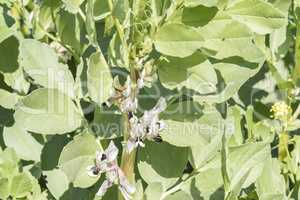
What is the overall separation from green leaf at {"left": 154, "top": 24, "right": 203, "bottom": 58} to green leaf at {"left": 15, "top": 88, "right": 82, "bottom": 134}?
9.0 inches

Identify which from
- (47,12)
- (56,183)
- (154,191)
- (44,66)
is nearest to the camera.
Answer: (154,191)

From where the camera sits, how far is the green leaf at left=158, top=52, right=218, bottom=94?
1120 millimetres

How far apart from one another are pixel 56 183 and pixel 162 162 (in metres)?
0.28

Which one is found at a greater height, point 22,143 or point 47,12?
point 47,12

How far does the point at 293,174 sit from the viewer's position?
141cm

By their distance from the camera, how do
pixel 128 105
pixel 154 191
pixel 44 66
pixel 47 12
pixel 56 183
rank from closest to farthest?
pixel 128 105, pixel 154 191, pixel 44 66, pixel 56 183, pixel 47 12

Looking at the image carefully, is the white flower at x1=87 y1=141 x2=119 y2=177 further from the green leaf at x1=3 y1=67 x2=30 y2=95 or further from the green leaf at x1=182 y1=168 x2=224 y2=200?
the green leaf at x1=3 y1=67 x2=30 y2=95

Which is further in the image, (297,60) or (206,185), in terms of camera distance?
(297,60)

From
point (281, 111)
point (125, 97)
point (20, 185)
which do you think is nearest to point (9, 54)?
point (20, 185)

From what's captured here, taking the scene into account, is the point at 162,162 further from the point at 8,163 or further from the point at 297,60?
the point at 297,60

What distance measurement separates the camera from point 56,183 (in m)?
1.36

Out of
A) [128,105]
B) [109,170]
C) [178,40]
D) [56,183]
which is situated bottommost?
[56,183]

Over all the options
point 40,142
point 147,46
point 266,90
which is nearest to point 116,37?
point 147,46

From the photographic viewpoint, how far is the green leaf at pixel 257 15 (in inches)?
44.6
